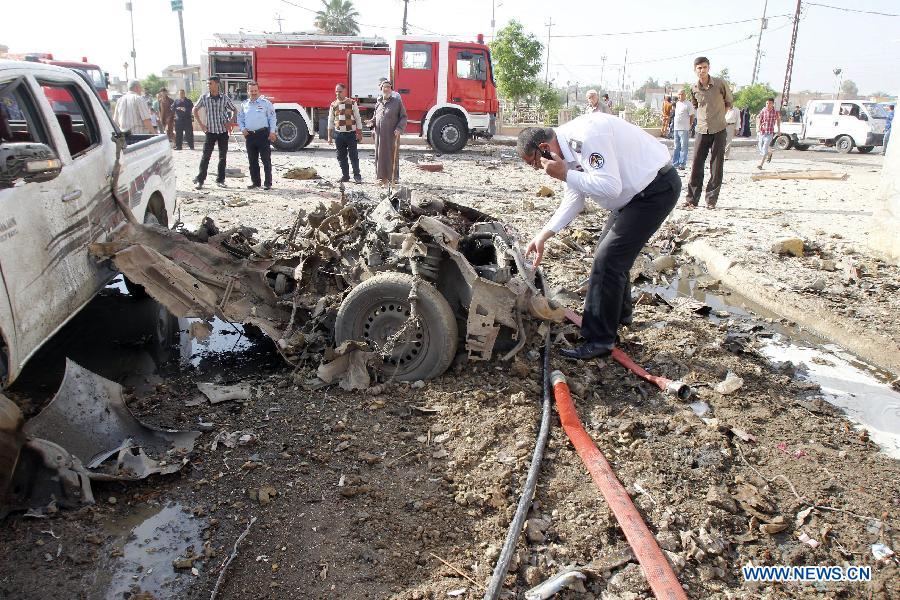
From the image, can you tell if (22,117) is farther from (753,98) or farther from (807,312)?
(753,98)

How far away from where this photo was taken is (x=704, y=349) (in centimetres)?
460

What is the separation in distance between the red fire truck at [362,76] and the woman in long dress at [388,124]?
21.0ft

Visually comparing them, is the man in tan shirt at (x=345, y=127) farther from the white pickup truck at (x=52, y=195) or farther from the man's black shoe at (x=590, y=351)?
the man's black shoe at (x=590, y=351)

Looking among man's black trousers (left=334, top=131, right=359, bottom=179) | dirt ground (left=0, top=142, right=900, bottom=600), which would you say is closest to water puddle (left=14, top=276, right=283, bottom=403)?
dirt ground (left=0, top=142, right=900, bottom=600)

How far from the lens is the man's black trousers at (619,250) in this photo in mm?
3979

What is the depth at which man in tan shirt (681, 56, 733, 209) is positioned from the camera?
889 cm

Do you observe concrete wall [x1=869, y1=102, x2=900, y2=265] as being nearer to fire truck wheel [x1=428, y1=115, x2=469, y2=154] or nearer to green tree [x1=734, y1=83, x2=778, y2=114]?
fire truck wheel [x1=428, y1=115, x2=469, y2=154]

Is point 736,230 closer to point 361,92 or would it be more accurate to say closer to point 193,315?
point 193,315

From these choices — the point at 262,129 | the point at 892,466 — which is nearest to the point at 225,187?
the point at 262,129

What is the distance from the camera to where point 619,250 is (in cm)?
405

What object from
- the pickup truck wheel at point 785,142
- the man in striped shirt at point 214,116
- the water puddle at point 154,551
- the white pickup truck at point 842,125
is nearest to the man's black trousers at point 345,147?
the man in striped shirt at point 214,116

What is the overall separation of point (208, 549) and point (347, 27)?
6273cm

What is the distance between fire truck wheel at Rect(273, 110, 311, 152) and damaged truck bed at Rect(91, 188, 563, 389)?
1407cm

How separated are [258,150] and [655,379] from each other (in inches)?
351
